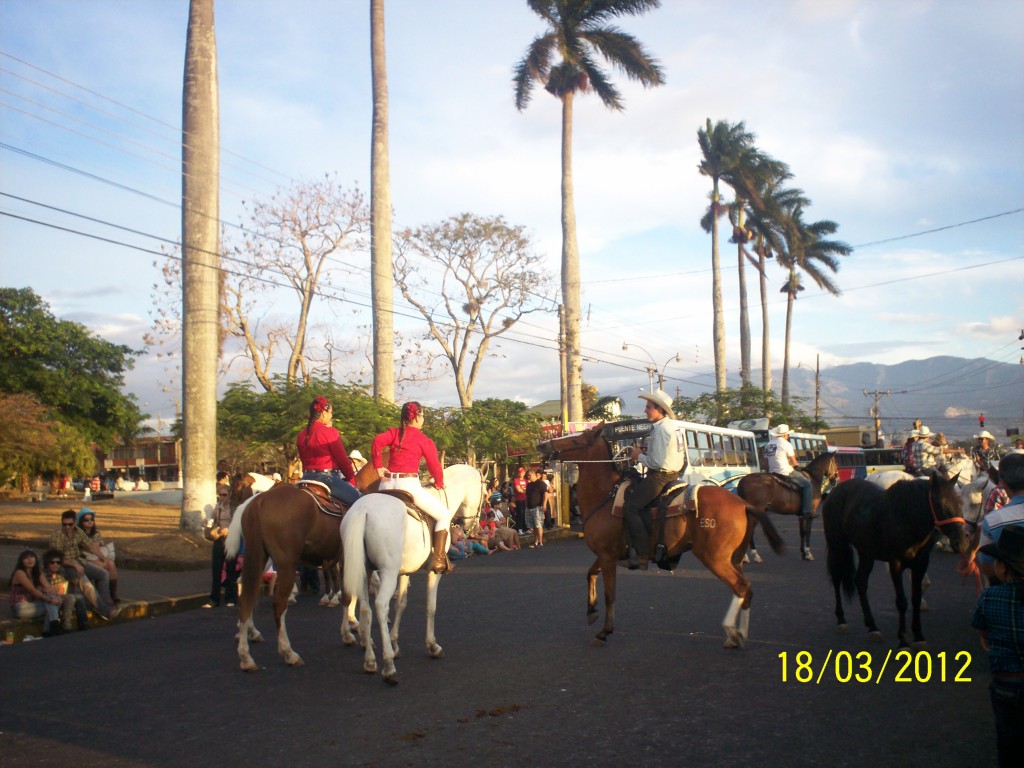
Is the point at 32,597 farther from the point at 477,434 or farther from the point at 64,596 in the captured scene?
the point at 477,434

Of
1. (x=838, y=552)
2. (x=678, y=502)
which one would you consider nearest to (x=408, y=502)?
(x=678, y=502)

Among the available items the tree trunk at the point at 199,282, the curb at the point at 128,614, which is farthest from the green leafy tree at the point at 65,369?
the curb at the point at 128,614

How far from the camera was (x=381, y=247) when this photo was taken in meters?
23.2

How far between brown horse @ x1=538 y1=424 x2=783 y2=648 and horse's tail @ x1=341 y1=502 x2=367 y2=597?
250 cm

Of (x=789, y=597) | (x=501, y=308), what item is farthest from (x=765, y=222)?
(x=789, y=597)

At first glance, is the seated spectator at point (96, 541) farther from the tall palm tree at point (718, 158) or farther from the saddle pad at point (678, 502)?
the tall palm tree at point (718, 158)

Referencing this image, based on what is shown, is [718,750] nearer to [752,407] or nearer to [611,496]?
[611,496]

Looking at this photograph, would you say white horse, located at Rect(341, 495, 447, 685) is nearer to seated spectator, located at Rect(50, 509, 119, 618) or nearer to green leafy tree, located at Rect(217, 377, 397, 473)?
seated spectator, located at Rect(50, 509, 119, 618)

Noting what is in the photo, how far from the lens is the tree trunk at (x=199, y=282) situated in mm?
17516

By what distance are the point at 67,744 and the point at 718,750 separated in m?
4.21

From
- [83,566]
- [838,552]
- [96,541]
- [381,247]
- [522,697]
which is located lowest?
[522,697]

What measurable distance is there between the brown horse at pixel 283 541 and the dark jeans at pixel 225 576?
3.97m

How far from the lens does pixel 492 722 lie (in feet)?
19.8
